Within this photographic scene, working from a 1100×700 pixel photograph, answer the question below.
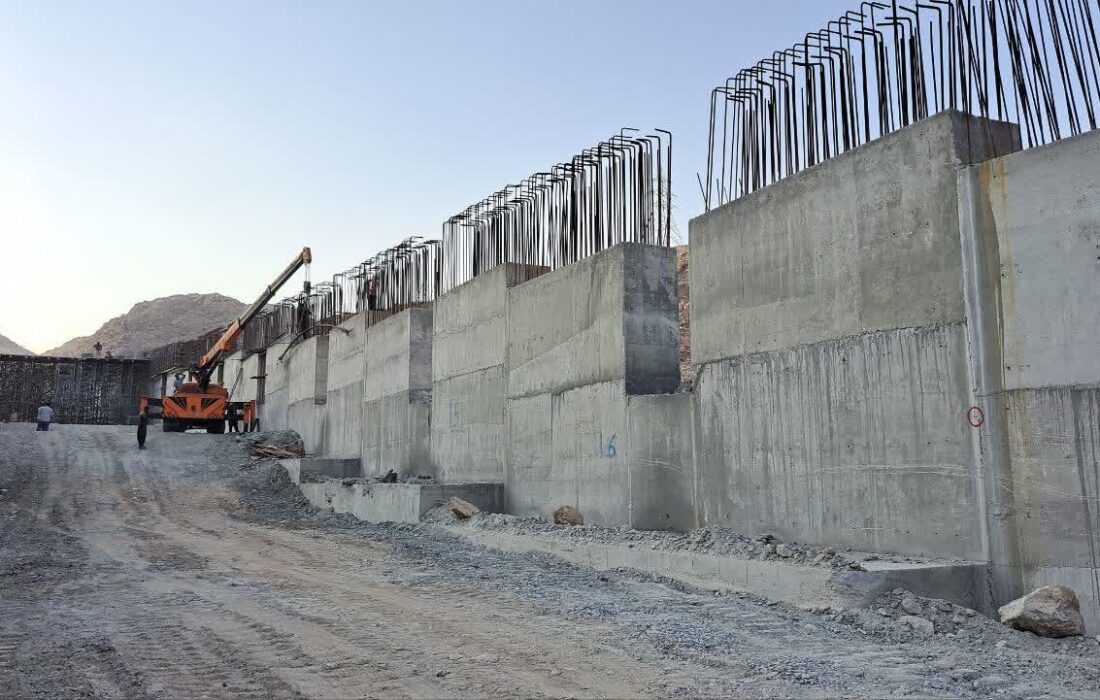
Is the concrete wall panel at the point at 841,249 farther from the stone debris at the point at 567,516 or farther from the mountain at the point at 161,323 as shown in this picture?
the mountain at the point at 161,323

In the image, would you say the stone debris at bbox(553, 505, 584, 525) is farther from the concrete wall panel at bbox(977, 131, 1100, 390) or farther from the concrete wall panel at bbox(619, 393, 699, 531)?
the concrete wall panel at bbox(977, 131, 1100, 390)

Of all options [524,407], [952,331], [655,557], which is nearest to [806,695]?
[952,331]

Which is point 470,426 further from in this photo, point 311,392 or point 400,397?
point 311,392

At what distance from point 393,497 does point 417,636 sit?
799 cm

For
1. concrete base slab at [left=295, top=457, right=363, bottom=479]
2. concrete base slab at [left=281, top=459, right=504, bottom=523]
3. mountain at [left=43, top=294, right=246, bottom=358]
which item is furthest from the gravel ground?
mountain at [left=43, top=294, right=246, bottom=358]

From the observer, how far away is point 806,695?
448 cm

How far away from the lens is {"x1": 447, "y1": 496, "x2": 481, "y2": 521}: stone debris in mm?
12016

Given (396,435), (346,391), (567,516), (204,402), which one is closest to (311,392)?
(346,391)

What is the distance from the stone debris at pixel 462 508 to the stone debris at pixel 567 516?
1.59m

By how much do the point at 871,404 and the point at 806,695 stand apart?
10.4 ft

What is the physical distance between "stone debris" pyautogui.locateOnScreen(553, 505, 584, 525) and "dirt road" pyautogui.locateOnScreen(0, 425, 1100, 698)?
1050mm

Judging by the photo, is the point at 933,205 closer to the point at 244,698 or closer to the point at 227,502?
the point at 244,698

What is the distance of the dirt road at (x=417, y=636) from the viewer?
15.5ft

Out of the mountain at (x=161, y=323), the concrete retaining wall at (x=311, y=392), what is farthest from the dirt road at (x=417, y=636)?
the mountain at (x=161, y=323)
